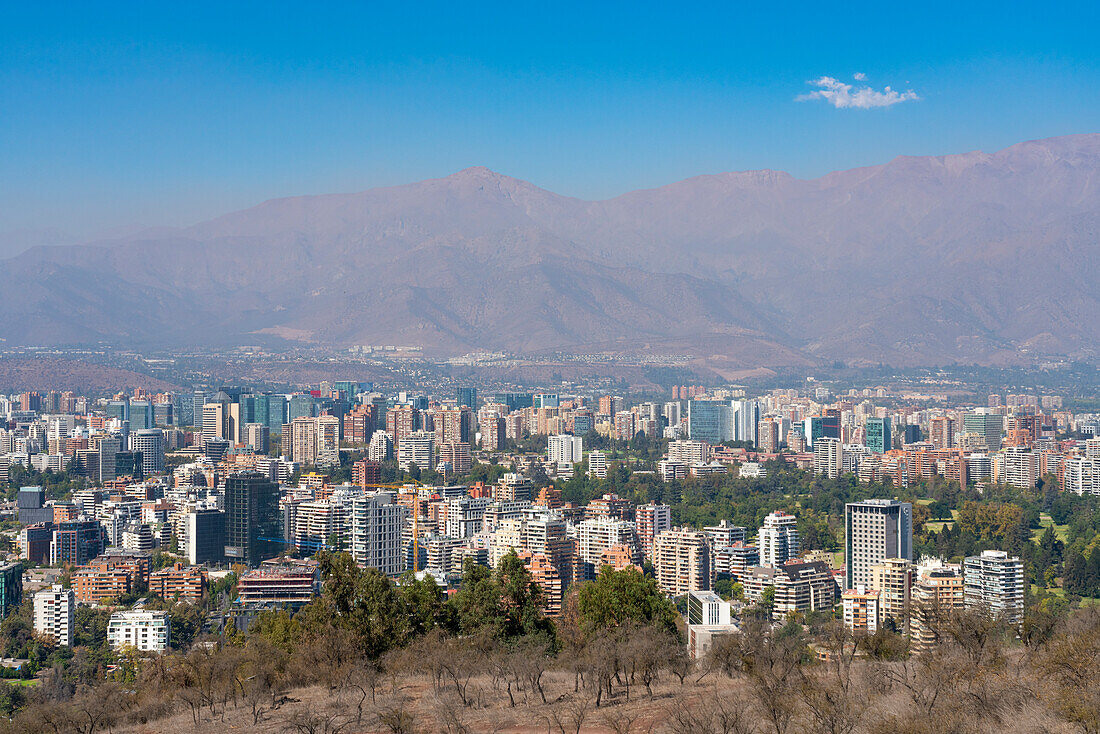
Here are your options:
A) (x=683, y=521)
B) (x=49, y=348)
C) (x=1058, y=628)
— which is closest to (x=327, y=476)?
(x=683, y=521)

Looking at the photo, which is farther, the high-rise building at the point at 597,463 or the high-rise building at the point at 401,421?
the high-rise building at the point at 401,421

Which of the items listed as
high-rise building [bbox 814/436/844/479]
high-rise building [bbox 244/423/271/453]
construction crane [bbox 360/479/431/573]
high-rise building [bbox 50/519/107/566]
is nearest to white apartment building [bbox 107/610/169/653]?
construction crane [bbox 360/479/431/573]

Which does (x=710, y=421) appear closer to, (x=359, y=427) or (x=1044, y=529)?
(x=359, y=427)

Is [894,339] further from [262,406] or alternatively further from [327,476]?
[327,476]


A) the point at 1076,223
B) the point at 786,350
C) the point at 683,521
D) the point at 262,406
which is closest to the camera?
the point at 683,521

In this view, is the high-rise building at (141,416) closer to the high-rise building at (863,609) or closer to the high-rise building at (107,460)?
the high-rise building at (107,460)

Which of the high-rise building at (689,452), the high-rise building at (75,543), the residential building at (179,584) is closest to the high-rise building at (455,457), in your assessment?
the high-rise building at (689,452)
